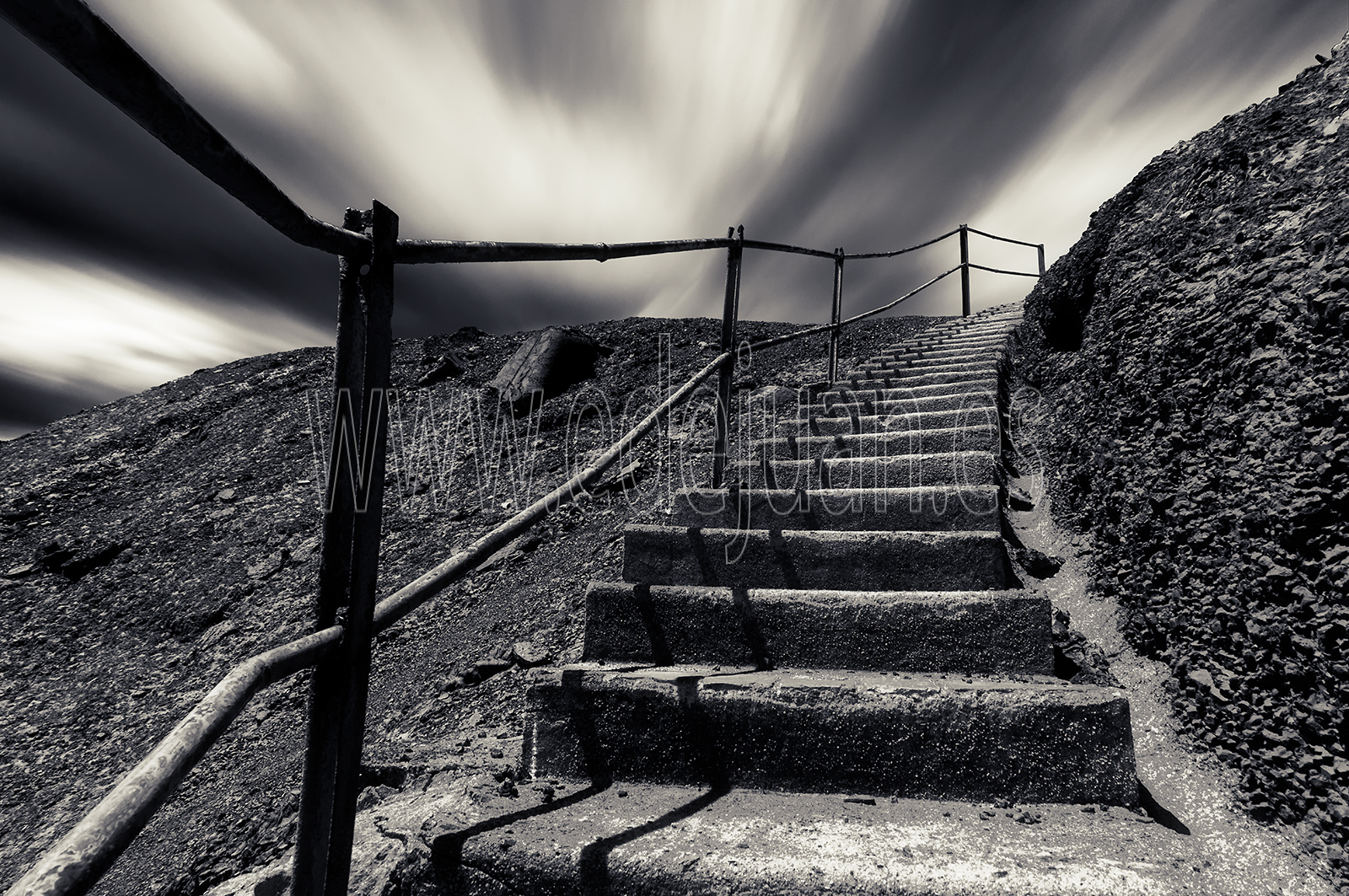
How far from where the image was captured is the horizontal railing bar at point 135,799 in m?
0.48

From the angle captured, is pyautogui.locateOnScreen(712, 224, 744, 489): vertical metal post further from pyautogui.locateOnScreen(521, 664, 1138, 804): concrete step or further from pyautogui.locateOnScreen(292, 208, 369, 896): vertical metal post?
pyautogui.locateOnScreen(292, 208, 369, 896): vertical metal post

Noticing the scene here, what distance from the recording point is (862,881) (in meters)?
1.03

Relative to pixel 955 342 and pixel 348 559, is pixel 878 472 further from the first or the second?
pixel 955 342

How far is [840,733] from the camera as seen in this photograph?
1362mm

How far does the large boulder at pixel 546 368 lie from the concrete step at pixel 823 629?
3.74 meters

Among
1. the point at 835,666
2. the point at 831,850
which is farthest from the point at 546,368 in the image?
the point at 831,850

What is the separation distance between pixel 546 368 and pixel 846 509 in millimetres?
3870

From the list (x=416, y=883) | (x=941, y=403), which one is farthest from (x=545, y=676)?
(x=941, y=403)

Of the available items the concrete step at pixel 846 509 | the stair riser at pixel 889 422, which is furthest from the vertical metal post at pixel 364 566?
the stair riser at pixel 889 422

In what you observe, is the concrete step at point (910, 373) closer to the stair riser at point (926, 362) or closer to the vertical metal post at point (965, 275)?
the stair riser at point (926, 362)

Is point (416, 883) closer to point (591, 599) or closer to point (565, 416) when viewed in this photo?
point (591, 599)

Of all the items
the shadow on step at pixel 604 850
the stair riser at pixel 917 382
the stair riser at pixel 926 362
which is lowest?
the shadow on step at pixel 604 850

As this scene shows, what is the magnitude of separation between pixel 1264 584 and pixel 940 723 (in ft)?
2.27

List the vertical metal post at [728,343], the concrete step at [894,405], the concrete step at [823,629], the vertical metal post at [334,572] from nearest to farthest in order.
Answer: the vertical metal post at [334,572] < the concrete step at [823,629] < the vertical metal post at [728,343] < the concrete step at [894,405]
